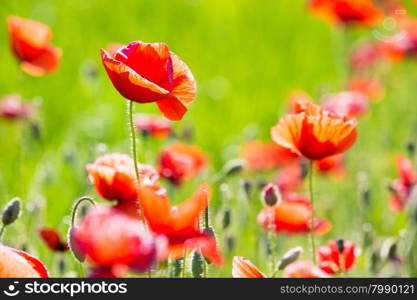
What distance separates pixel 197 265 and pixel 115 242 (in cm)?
42

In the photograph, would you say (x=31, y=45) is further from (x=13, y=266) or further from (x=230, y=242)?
(x=13, y=266)

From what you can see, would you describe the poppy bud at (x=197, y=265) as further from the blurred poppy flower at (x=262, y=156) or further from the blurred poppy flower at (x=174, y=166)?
the blurred poppy flower at (x=262, y=156)

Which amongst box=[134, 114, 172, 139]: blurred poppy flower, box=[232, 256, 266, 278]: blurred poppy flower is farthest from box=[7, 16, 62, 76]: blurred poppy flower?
box=[232, 256, 266, 278]: blurred poppy flower

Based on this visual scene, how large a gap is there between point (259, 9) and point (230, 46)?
50cm

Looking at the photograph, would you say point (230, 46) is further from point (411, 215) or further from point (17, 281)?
point (17, 281)

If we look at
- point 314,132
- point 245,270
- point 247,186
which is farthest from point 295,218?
point 245,270

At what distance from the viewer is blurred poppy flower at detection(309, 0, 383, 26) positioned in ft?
10.3

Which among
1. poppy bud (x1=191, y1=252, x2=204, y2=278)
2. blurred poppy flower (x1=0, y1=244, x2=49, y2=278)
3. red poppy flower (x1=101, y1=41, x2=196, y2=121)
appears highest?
red poppy flower (x1=101, y1=41, x2=196, y2=121)

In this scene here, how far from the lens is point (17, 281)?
3.81 feet

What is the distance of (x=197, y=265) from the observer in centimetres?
133

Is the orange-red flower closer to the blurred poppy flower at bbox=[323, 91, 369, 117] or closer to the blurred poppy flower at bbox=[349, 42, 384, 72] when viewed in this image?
A: the blurred poppy flower at bbox=[323, 91, 369, 117]

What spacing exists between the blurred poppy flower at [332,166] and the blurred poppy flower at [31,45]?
2.56ft

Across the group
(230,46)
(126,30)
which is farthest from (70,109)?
(230,46)

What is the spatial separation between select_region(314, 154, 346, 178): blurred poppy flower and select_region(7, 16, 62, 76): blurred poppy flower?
779 millimetres
